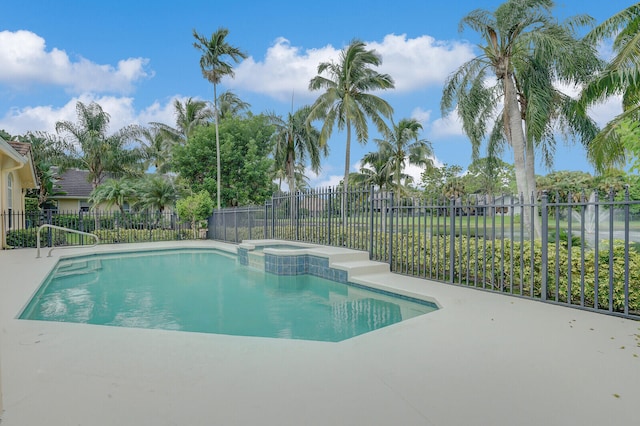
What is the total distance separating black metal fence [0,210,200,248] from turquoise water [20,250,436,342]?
634cm

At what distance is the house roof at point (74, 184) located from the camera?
26.2 m

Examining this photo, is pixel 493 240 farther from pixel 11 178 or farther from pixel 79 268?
pixel 11 178

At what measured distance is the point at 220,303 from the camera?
6.36m

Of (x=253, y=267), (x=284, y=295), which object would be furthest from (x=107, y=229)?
(x=284, y=295)

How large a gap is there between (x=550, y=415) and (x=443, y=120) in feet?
41.6

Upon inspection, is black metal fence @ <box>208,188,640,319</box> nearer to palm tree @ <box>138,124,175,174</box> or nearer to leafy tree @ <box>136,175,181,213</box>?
leafy tree @ <box>136,175,181,213</box>

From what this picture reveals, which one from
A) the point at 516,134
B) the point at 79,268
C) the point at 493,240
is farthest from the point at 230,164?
the point at 493,240

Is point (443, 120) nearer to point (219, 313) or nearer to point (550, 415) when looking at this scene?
point (219, 313)

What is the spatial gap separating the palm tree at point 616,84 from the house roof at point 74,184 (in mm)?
29345

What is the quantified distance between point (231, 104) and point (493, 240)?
2664 centimetres

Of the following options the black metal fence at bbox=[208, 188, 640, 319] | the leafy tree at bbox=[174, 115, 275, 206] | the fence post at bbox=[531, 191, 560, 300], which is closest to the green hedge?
the black metal fence at bbox=[208, 188, 640, 319]

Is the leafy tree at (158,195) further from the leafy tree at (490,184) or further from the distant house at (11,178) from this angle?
the leafy tree at (490,184)

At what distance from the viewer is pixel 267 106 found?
1099 inches

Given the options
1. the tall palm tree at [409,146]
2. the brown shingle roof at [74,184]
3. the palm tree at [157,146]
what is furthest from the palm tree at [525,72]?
the brown shingle roof at [74,184]
